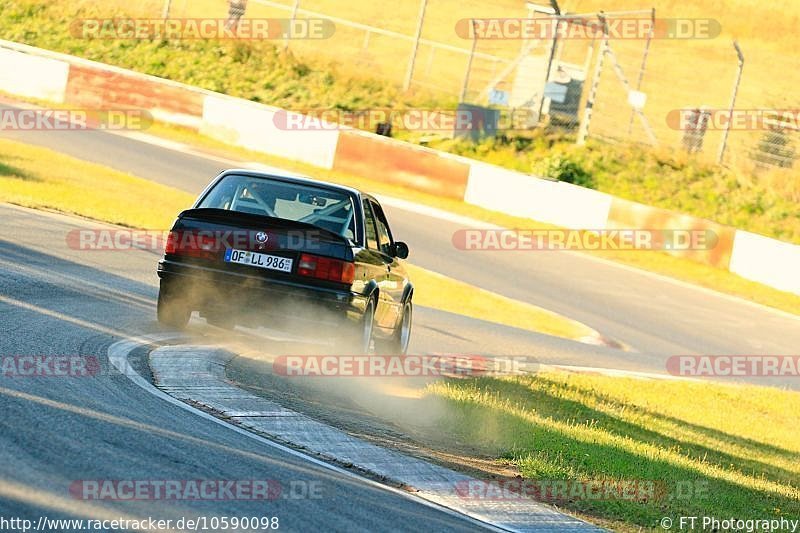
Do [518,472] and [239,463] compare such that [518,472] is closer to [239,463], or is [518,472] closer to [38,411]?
[239,463]

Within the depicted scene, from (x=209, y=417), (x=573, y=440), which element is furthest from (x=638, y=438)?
(x=209, y=417)

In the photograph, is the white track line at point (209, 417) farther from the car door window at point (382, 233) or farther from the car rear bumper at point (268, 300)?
the car door window at point (382, 233)

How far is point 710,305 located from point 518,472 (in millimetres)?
14299

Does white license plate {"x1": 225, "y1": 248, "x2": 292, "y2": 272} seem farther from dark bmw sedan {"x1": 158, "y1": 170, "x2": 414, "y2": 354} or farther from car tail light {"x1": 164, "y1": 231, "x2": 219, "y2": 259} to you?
car tail light {"x1": 164, "y1": 231, "x2": 219, "y2": 259}

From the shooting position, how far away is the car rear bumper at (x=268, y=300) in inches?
371

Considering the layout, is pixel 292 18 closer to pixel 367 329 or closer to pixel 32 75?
pixel 32 75

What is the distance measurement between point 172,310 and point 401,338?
2.72 meters

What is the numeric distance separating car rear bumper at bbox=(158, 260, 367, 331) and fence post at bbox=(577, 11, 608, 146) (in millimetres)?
18917

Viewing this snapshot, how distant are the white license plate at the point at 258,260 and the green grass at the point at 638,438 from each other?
5.56 feet

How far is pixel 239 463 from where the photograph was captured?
6180 millimetres

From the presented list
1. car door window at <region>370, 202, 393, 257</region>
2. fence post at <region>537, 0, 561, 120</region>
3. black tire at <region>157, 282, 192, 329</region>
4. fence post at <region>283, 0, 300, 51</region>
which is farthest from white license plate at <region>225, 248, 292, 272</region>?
fence post at <region>283, 0, 300, 51</region>

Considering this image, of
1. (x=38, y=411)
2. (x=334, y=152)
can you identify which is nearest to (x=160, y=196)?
(x=334, y=152)

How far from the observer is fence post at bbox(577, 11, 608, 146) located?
27.2 meters

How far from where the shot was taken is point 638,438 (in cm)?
A: 1054
